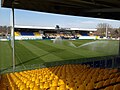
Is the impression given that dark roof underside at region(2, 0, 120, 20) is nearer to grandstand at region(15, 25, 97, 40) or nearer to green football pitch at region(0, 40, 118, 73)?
green football pitch at region(0, 40, 118, 73)

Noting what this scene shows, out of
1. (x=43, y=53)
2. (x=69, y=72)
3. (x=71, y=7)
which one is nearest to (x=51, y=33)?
(x=43, y=53)

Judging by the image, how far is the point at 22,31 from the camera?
44531mm

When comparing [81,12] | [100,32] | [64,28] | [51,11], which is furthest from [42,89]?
[100,32]

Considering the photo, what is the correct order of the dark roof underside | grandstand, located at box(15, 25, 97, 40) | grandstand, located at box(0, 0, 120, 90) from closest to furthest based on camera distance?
grandstand, located at box(0, 0, 120, 90)
the dark roof underside
grandstand, located at box(15, 25, 97, 40)

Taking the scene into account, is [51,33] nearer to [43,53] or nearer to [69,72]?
[43,53]

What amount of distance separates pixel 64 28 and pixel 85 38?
5.73 m

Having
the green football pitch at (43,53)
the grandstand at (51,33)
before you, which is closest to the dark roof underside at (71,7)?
the green football pitch at (43,53)

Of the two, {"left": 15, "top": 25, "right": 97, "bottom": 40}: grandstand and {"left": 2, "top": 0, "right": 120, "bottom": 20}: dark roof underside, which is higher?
{"left": 2, "top": 0, "right": 120, "bottom": 20}: dark roof underside

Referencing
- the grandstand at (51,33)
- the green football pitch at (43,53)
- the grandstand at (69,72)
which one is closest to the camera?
the grandstand at (69,72)

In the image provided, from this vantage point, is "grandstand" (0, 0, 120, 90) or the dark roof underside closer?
"grandstand" (0, 0, 120, 90)

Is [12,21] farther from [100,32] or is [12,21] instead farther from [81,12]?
[100,32]

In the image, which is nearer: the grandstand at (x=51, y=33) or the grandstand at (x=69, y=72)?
the grandstand at (x=69, y=72)

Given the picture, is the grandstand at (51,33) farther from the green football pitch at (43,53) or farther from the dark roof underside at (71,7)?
the dark roof underside at (71,7)

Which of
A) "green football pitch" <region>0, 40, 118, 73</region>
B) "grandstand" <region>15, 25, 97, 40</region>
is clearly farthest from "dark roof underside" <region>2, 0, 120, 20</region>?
"grandstand" <region>15, 25, 97, 40</region>
